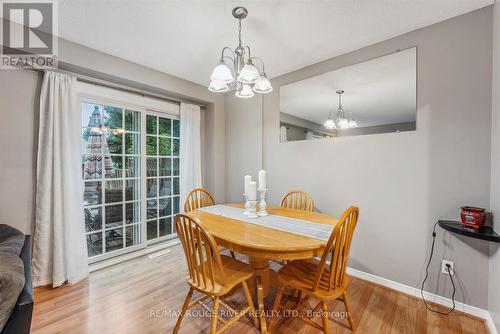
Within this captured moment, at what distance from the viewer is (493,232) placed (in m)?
1.56

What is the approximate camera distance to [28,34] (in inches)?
78.7

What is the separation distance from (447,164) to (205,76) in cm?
285

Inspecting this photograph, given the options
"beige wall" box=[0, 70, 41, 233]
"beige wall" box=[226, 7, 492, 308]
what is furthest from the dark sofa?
"beige wall" box=[226, 7, 492, 308]

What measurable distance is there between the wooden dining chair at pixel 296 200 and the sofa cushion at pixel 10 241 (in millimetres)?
2272

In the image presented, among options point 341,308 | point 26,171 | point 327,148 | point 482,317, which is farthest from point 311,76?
point 26,171

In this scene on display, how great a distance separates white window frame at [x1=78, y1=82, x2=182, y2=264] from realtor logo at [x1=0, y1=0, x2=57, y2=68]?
0.38m

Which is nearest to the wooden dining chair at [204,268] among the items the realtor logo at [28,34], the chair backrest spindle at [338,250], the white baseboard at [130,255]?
the chair backrest spindle at [338,250]

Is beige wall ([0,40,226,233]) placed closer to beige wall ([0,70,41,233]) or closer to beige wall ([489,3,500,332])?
beige wall ([0,70,41,233])

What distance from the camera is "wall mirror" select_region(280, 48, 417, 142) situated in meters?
2.06

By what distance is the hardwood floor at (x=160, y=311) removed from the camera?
1.62 metres

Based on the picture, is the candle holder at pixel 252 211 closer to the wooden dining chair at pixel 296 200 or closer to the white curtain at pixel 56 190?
the wooden dining chair at pixel 296 200

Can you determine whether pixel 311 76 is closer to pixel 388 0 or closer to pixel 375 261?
pixel 388 0

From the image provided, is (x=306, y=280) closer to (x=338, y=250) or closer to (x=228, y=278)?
(x=338, y=250)

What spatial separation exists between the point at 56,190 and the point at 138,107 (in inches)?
53.2
